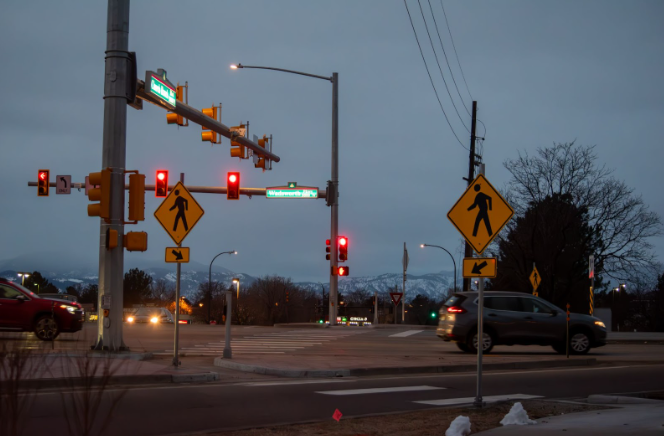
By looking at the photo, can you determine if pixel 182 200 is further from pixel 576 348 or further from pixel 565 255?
pixel 565 255

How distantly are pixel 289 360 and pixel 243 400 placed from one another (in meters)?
5.92

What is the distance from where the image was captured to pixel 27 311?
59.7 feet

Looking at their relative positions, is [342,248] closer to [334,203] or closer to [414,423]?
[334,203]

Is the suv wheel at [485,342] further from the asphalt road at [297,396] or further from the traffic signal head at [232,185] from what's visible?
the traffic signal head at [232,185]

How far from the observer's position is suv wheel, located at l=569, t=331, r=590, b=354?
63.9ft

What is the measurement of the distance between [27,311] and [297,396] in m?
10.7

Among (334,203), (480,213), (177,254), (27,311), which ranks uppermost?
(334,203)

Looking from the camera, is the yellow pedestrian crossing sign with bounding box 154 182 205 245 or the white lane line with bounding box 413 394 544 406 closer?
the white lane line with bounding box 413 394 544 406

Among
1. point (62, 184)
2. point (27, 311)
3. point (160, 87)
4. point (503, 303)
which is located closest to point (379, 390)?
point (503, 303)

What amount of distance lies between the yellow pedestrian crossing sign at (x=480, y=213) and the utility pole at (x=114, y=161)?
8.41 m

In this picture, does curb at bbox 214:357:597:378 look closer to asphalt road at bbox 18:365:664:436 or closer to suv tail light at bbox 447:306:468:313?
asphalt road at bbox 18:365:664:436

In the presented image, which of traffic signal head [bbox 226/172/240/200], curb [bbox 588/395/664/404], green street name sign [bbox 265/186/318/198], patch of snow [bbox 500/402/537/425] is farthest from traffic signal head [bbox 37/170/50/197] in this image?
patch of snow [bbox 500/402/537/425]

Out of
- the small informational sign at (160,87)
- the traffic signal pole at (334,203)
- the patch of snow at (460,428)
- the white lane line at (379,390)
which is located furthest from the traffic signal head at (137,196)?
the traffic signal pole at (334,203)

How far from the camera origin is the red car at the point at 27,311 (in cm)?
1808
